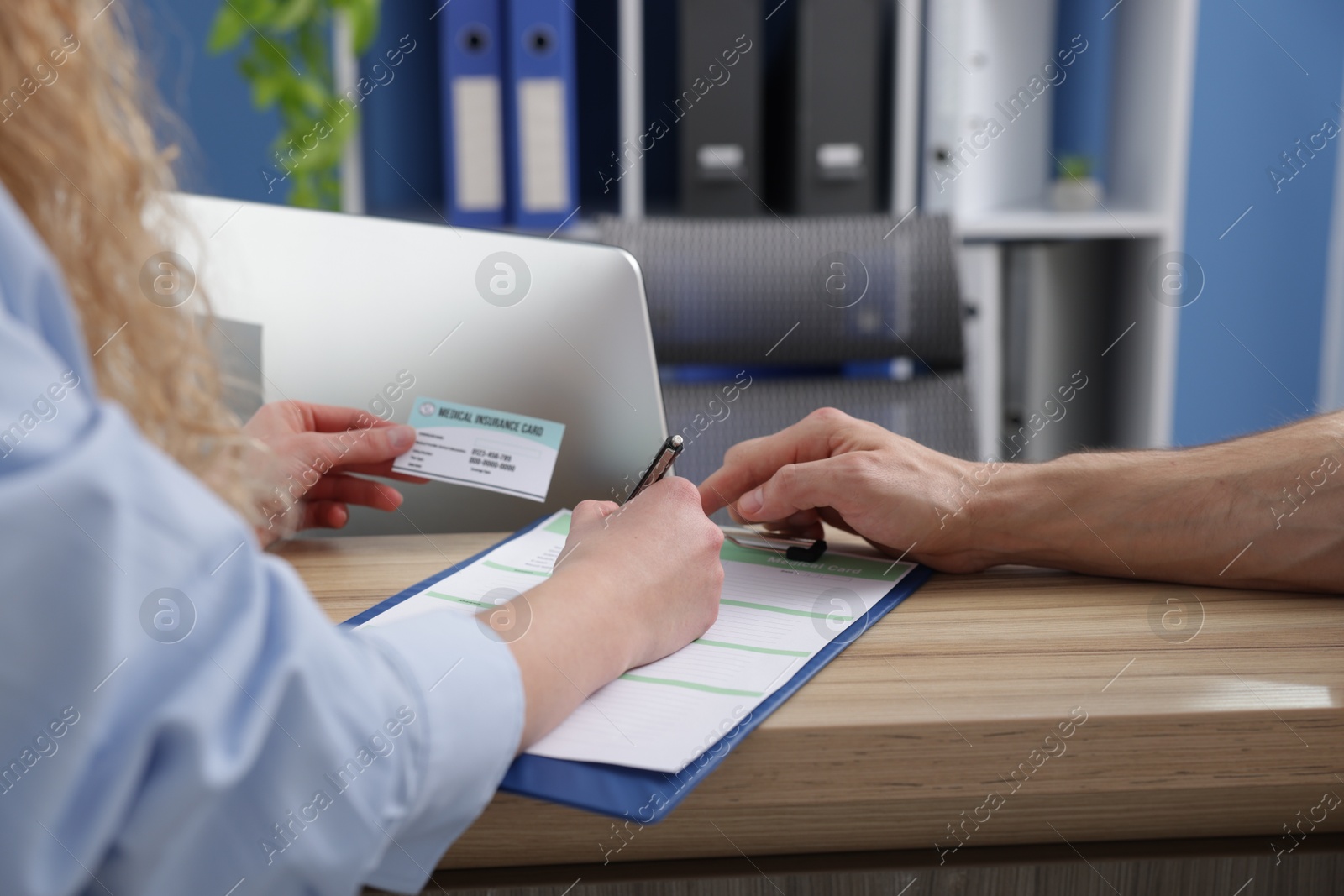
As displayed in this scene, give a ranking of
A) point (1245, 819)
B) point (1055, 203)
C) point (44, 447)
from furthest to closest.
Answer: point (1055, 203) → point (1245, 819) → point (44, 447)

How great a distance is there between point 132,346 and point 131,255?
1.6 inches

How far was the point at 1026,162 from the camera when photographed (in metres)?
2.21

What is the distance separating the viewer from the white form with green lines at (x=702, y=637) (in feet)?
1.61

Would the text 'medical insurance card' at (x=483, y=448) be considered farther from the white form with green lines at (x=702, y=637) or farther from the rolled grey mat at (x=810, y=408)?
the rolled grey mat at (x=810, y=408)

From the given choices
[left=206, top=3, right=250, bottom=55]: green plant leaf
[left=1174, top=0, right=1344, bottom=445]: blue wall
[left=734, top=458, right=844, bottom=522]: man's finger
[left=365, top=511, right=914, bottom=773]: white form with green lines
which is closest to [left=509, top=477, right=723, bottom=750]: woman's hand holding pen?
[left=365, top=511, right=914, bottom=773]: white form with green lines

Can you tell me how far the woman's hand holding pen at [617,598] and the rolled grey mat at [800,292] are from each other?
0.79 metres

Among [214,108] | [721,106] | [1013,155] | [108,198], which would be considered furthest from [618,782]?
[214,108]

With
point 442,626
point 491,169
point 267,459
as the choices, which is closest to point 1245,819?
point 442,626

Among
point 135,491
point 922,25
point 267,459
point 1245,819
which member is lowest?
point 1245,819

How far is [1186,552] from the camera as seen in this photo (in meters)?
0.70

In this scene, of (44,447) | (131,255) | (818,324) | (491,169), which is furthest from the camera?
(491,169)

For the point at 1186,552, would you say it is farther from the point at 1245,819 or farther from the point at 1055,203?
the point at 1055,203

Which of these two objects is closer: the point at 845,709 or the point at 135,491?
the point at 135,491

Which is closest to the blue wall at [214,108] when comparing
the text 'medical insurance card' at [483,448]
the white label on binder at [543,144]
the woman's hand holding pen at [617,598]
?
the white label on binder at [543,144]
